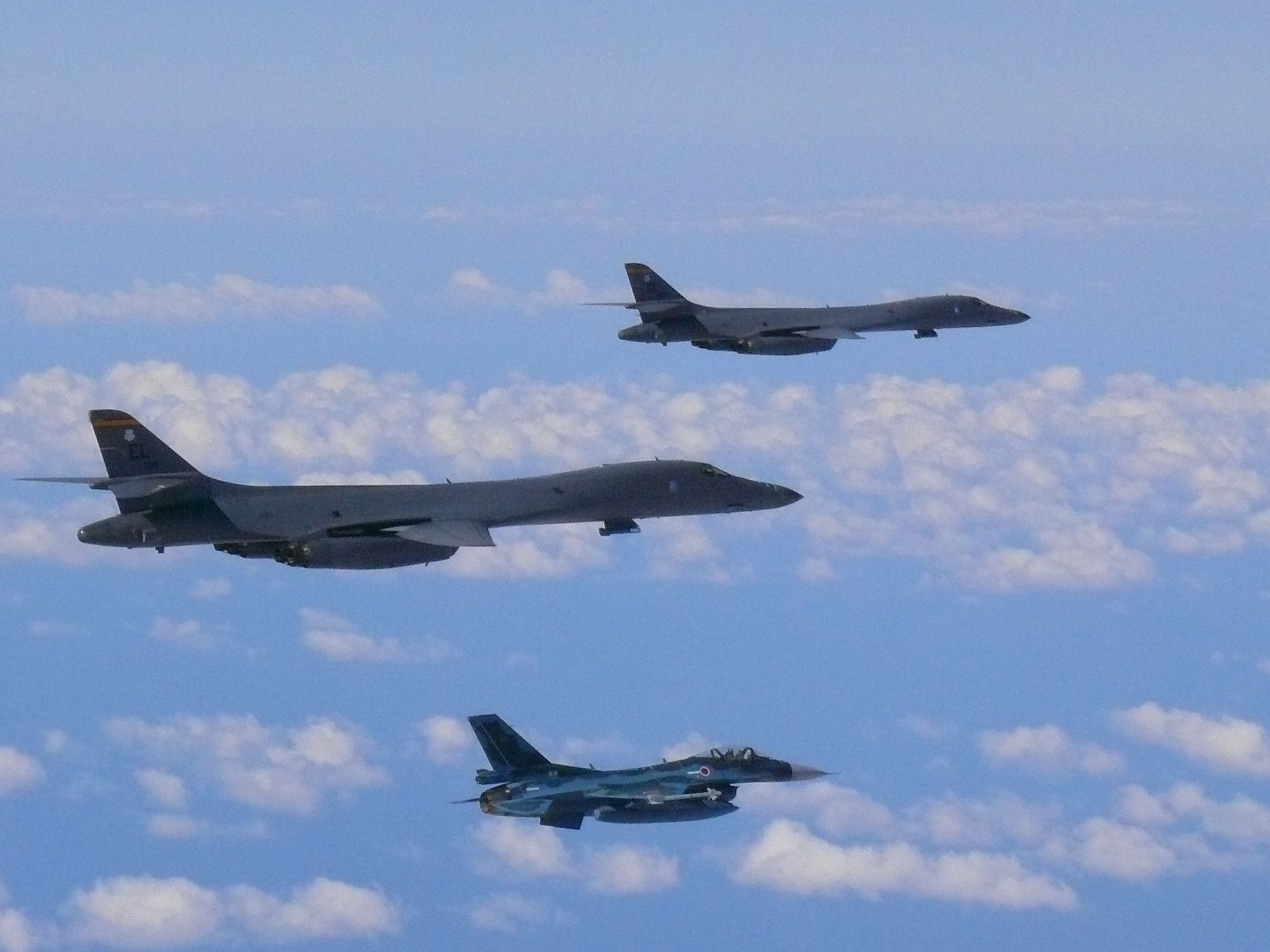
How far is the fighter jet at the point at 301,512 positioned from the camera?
50688mm

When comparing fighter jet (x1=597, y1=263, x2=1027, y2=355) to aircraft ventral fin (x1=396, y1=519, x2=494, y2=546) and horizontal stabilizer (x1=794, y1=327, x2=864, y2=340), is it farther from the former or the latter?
aircraft ventral fin (x1=396, y1=519, x2=494, y2=546)

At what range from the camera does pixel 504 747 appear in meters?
52.5

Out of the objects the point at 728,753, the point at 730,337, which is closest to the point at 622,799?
the point at 728,753

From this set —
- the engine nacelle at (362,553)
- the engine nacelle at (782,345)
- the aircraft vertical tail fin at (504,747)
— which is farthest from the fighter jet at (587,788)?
the engine nacelle at (782,345)

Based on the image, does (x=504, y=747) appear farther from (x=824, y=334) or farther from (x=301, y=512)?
(x=824, y=334)

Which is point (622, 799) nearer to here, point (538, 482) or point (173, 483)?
point (538, 482)

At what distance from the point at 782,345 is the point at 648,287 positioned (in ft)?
22.2

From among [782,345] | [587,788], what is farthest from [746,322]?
[587,788]

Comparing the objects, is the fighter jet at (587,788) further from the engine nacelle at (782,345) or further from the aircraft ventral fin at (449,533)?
the engine nacelle at (782,345)

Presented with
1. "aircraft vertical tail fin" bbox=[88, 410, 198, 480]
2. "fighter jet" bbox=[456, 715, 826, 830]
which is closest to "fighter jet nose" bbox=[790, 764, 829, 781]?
"fighter jet" bbox=[456, 715, 826, 830]

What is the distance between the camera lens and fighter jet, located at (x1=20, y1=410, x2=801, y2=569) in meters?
50.7

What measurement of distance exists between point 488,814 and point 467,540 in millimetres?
7318

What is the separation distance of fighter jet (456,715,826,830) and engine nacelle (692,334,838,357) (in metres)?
25.3

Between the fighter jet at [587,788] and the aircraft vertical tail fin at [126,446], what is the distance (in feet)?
35.5
